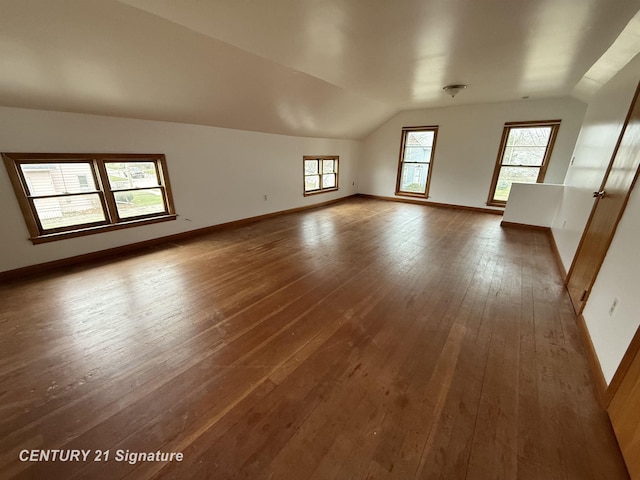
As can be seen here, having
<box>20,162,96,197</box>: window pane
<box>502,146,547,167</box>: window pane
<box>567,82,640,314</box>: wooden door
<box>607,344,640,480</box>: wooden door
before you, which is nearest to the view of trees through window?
<box>20,162,96,197</box>: window pane

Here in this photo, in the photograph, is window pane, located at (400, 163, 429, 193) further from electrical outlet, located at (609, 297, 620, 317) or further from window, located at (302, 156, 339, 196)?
electrical outlet, located at (609, 297, 620, 317)

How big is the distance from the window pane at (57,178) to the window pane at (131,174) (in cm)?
23

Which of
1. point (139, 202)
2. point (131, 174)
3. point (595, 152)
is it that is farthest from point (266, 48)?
point (595, 152)

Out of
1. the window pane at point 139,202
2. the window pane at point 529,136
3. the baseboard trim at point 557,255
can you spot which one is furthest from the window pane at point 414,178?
the window pane at point 139,202

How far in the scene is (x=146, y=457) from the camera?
3.86 feet

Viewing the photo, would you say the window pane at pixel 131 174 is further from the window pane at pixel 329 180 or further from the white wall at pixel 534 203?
the white wall at pixel 534 203

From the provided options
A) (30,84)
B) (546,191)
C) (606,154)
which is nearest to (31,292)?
(30,84)

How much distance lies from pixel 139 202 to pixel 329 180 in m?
4.63

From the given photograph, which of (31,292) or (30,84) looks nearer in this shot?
(30,84)

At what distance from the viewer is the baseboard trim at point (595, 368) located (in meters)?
1.42

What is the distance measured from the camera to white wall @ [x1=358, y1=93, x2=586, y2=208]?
4.86m

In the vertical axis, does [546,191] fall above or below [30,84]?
below

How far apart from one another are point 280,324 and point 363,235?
2618 millimetres

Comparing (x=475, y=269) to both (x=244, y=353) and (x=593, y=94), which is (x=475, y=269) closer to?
(x=244, y=353)
